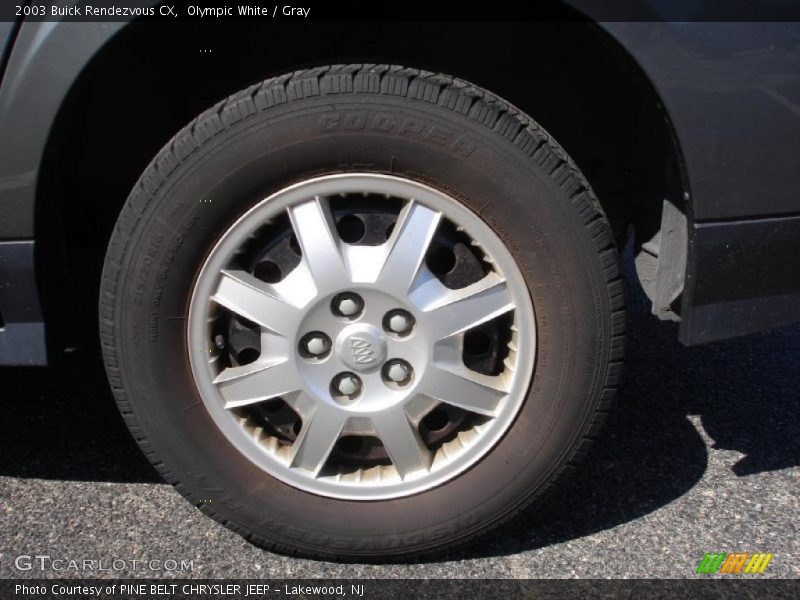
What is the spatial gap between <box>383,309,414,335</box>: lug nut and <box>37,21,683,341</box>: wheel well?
0.58m

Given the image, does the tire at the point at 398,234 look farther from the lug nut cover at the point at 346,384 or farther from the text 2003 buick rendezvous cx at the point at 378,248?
the lug nut cover at the point at 346,384

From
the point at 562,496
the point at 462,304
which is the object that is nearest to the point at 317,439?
the point at 462,304

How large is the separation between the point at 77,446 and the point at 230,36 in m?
1.29

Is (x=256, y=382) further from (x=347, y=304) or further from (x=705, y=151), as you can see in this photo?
(x=705, y=151)

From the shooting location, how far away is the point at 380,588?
1820mm

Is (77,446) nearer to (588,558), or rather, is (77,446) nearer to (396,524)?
(396,524)

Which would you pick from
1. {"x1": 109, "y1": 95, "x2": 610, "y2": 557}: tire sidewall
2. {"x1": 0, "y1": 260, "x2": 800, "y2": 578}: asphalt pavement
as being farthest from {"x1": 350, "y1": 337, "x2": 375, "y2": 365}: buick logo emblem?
{"x1": 0, "y1": 260, "x2": 800, "y2": 578}: asphalt pavement

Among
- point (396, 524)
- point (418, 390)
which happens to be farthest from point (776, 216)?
point (396, 524)

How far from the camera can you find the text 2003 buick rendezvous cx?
1.62m

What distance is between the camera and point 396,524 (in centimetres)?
185

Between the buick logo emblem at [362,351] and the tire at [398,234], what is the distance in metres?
0.24

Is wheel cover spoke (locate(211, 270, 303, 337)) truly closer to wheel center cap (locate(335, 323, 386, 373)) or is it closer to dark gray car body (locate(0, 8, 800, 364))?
wheel center cap (locate(335, 323, 386, 373))

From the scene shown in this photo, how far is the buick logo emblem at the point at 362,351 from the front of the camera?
177 centimetres

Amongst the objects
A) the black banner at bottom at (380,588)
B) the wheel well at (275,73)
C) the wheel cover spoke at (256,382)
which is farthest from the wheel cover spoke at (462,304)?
the black banner at bottom at (380,588)
